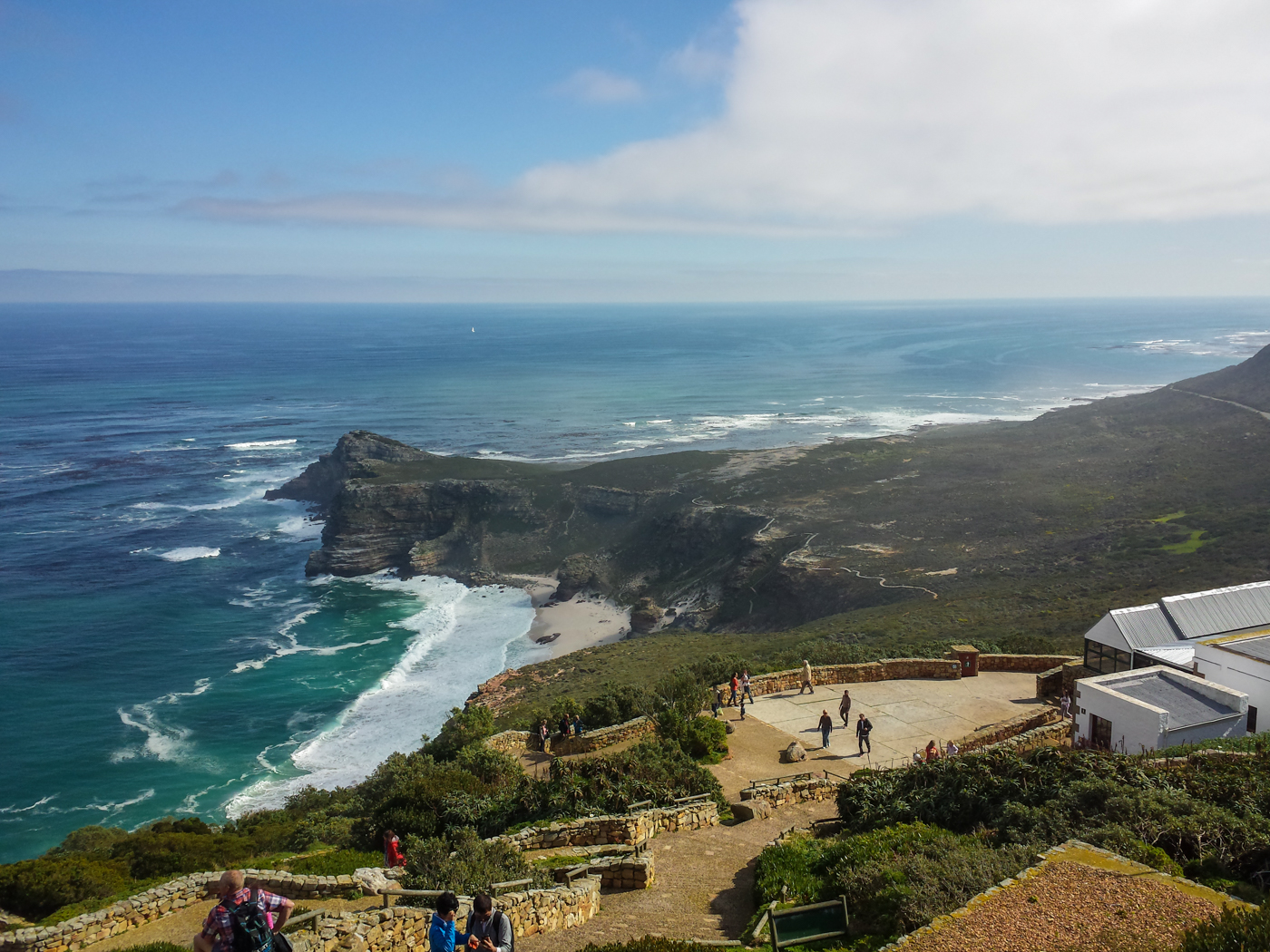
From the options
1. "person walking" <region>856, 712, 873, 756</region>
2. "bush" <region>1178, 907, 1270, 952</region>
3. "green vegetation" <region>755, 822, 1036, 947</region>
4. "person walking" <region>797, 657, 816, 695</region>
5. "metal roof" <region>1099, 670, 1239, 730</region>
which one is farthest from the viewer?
"person walking" <region>797, 657, 816, 695</region>

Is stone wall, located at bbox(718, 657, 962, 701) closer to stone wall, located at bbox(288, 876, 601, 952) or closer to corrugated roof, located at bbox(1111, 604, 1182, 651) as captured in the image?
corrugated roof, located at bbox(1111, 604, 1182, 651)

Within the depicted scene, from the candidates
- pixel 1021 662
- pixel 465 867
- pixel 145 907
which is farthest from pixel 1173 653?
pixel 145 907

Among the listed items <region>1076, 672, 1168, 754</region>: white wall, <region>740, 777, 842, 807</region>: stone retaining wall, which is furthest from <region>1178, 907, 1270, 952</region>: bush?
<region>1076, 672, 1168, 754</region>: white wall

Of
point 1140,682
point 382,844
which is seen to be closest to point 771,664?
point 1140,682

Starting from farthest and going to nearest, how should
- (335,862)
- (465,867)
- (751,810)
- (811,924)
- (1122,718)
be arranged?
(1122,718) → (751,810) → (335,862) → (465,867) → (811,924)

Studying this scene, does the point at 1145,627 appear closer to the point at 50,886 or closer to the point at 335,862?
the point at 335,862

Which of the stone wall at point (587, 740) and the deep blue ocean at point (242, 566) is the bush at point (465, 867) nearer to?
the stone wall at point (587, 740)
